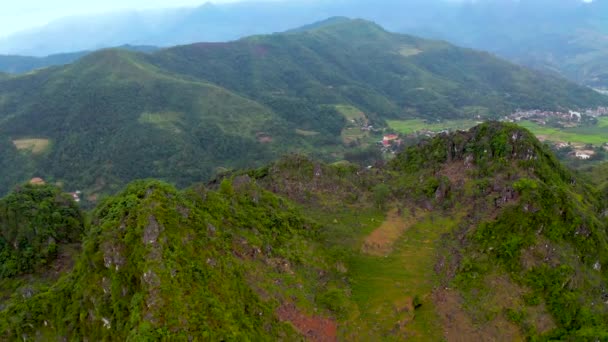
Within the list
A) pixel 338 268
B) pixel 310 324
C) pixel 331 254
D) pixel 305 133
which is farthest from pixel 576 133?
pixel 310 324

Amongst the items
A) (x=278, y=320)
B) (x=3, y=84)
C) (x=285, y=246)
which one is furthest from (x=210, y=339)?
(x=3, y=84)

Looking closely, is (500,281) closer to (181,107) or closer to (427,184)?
(427,184)

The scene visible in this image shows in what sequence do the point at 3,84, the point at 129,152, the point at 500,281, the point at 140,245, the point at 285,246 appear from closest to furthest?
the point at 140,245, the point at 500,281, the point at 285,246, the point at 129,152, the point at 3,84

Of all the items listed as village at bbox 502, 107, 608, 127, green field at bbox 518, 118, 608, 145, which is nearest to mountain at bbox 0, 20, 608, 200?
village at bbox 502, 107, 608, 127

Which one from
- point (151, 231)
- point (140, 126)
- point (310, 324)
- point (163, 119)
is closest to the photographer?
point (151, 231)

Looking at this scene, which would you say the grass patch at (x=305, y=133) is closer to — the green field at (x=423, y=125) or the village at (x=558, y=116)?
the green field at (x=423, y=125)

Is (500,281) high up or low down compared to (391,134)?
up

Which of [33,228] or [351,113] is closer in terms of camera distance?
[33,228]

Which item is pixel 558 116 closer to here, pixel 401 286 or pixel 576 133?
pixel 576 133

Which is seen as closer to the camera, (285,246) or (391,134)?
(285,246)
